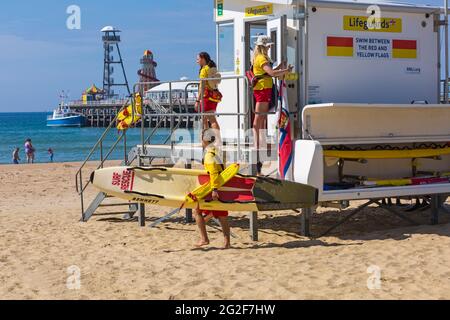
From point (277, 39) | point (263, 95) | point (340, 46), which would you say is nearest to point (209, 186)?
point (263, 95)

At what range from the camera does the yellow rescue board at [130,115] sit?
11.7 metres

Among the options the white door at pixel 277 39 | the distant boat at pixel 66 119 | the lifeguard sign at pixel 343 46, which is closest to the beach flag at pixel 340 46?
the lifeguard sign at pixel 343 46

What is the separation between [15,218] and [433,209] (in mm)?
7319

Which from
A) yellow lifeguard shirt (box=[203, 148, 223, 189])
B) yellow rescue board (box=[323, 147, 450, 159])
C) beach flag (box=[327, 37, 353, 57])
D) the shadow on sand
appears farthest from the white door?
the shadow on sand

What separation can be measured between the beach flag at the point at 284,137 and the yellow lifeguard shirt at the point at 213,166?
2.85ft

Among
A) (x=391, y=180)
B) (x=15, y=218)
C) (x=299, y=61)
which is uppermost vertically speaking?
(x=299, y=61)

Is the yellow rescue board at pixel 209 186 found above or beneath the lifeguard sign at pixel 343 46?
beneath

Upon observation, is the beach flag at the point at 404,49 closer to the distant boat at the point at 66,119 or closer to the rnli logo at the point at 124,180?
the rnli logo at the point at 124,180

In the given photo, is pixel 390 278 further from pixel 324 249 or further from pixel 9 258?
pixel 9 258

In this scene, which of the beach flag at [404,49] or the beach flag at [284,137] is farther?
the beach flag at [404,49]

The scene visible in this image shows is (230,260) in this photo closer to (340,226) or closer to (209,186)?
(209,186)

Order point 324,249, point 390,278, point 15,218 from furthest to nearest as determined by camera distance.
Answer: point 15,218 < point 324,249 < point 390,278

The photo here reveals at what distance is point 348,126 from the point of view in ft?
31.8
